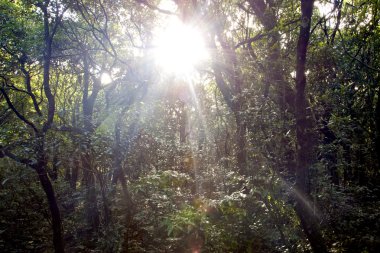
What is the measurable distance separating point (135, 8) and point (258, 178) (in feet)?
28.3

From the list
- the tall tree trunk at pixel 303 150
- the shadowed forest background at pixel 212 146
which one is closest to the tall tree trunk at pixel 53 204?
the shadowed forest background at pixel 212 146

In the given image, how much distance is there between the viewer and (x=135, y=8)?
12.2 m

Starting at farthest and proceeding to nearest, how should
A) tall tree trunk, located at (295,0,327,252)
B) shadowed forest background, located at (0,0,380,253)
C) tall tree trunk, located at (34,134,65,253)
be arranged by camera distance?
tall tree trunk, located at (34,134,65,253), shadowed forest background, located at (0,0,380,253), tall tree trunk, located at (295,0,327,252)

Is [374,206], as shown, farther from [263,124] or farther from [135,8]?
[135,8]

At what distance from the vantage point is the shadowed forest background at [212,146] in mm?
6855

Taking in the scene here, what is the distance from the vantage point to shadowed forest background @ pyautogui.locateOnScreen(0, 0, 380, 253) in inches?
270

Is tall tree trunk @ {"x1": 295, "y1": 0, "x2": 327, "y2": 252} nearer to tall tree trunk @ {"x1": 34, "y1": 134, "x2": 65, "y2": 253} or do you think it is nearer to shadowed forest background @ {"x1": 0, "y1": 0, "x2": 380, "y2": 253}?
shadowed forest background @ {"x1": 0, "y1": 0, "x2": 380, "y2": 253}

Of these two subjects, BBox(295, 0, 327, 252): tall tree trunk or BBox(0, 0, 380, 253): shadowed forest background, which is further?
BBox(0, 0, 380, 253): shadowed forest background

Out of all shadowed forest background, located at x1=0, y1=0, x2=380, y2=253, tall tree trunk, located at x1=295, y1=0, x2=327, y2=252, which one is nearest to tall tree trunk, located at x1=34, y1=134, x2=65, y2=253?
shadowed forest background, located at x1=0, y1=0, x2=380, y2=253

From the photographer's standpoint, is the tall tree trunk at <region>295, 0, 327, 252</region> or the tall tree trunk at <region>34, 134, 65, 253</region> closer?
the tall tree trunk at <region>295, 0, 327, 252</region>

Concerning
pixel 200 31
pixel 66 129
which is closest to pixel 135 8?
pixel 200 31

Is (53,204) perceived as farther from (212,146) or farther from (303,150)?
(212,146)

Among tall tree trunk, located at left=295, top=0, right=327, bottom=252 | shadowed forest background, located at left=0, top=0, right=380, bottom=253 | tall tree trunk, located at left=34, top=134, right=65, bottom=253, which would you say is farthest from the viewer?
tall tree trunk, located at left=34, top=134, right=65, bottom=253

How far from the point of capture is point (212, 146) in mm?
14555
